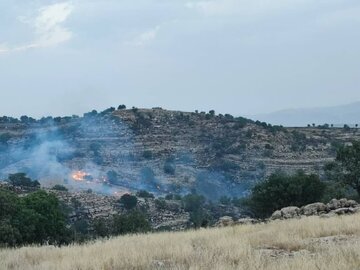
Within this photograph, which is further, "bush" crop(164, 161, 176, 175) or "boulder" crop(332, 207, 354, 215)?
"bush" crop(164, 161, 176, 175)

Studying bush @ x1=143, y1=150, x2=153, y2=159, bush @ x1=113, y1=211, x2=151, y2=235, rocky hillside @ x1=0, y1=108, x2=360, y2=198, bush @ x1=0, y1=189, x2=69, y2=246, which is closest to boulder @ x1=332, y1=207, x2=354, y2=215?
bush @ x1=0, y1=189, x2=69, y2=246

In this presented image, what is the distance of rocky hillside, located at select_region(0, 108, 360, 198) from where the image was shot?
69188mm

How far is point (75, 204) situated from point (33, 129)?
53272 millimetres

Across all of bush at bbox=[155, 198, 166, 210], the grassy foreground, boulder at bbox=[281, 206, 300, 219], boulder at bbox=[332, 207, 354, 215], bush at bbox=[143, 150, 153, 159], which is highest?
the grassy foreground

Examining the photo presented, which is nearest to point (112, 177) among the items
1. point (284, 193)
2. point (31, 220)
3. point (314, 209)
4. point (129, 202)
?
point (129, 202)

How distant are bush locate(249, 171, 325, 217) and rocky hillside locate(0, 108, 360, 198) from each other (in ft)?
96.1

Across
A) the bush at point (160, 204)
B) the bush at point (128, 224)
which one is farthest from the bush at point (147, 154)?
the bush at point (128, 224)

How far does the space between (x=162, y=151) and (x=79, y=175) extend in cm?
1408

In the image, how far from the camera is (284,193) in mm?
31969

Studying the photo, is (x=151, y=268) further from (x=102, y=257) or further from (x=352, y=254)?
(x=352, y=254)

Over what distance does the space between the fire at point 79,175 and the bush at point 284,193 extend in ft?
130

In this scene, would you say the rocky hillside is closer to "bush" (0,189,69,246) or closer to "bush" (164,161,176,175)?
"bush" (164,161,176,175)

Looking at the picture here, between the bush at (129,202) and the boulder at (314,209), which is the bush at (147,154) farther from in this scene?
the boulder at (314,209)

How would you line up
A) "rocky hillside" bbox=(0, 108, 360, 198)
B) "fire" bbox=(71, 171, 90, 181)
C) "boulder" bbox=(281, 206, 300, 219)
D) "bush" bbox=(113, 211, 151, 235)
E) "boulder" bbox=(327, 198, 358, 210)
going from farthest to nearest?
"rocky hillside" bbox=(0, 108, 360, 198)
"fire" bbox=(71, 171, 90, 181)
"bush" bbox=(113, 211, 151, 235)
"boulder" bbox=(327, 198, 358, 210)
"boulder" bbox=(281, 206, 300, 219)
